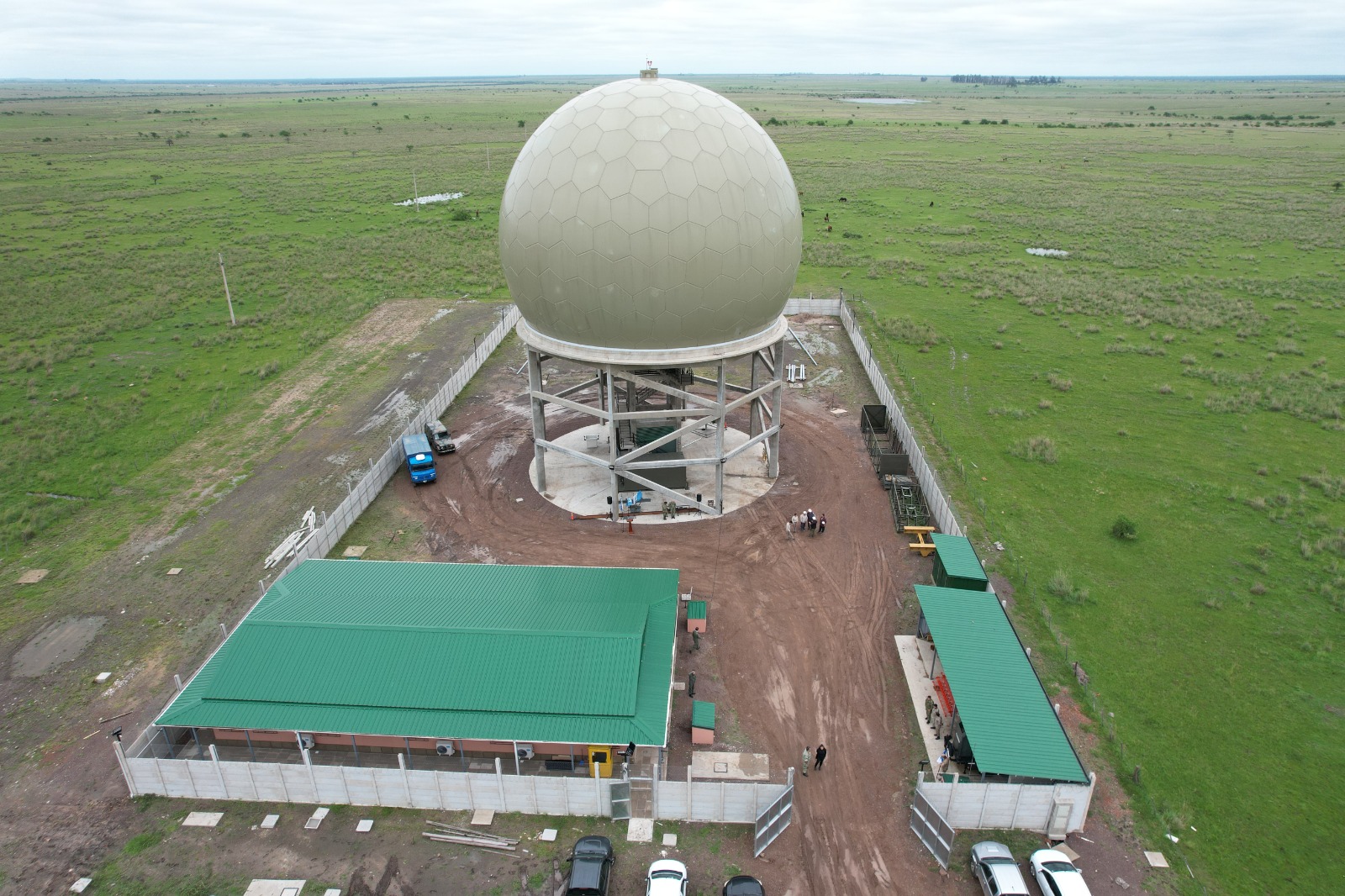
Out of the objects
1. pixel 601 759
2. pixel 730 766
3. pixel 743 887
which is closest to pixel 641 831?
pixel 601 759

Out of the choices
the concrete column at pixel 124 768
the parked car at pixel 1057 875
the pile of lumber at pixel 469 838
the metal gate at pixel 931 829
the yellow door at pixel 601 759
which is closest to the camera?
the parked car at pixel 1057 875

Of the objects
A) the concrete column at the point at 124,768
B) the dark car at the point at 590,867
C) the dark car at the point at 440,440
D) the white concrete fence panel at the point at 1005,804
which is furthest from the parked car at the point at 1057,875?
the dark car at the point at 440,440

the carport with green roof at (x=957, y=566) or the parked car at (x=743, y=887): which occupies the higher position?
the carport with green roof at (x=957, y=566)

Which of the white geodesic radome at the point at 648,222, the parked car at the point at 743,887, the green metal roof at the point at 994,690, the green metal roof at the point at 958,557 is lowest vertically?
the parked car at the point at 743,887

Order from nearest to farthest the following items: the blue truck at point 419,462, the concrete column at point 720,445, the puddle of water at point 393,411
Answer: the concrete column at point 720,445 → the blue truck at point 419,462 → the puddle of water at point 393,411

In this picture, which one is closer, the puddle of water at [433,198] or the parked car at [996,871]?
the parked car at [996,871]

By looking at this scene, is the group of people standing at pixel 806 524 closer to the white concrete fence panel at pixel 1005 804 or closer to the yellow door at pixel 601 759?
the white concrete fence panel at pixel 1005 804

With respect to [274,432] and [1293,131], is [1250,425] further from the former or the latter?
[1293,131]
